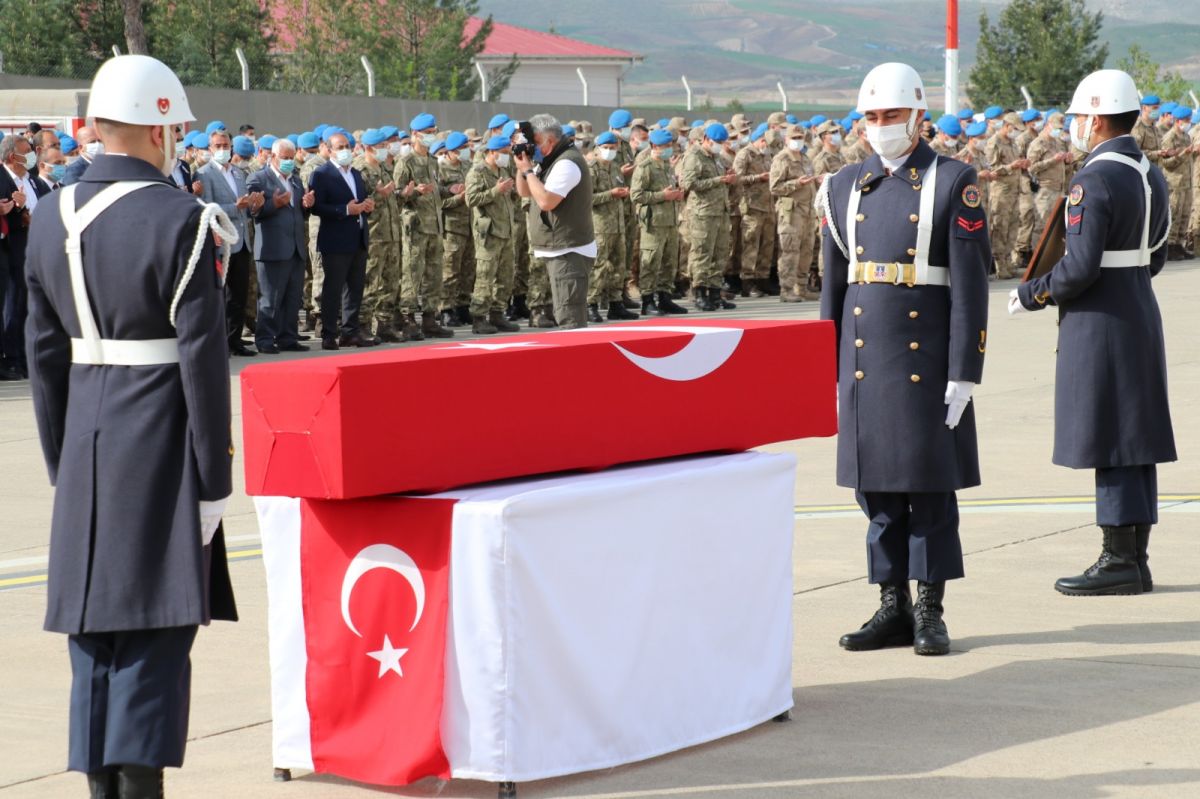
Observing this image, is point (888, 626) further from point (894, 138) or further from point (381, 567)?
point (381, 567)

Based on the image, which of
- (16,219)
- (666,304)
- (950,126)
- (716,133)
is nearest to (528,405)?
(16,219)

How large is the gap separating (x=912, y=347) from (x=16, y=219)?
404 inches

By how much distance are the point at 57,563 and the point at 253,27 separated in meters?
47.4

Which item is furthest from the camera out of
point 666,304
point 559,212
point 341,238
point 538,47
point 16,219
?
point 538,47


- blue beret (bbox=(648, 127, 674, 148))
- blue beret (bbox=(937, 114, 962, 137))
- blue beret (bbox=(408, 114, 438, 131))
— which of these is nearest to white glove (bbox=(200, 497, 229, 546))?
blue beret (bbox=(408, 114, 438, 131))

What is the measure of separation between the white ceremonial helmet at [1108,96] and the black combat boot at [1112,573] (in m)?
1.59

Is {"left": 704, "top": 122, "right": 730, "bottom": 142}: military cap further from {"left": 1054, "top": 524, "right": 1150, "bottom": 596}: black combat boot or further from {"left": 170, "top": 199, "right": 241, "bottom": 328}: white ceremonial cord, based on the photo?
{"left": 170, "top": 199, "right": 241, "bottom": 328}: white ceremonial cord

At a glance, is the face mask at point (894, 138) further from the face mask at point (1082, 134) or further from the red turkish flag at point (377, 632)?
the red turkish flag at point (377, 632)

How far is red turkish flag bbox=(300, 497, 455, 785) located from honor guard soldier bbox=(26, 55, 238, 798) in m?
0.48

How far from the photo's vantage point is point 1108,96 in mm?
7262

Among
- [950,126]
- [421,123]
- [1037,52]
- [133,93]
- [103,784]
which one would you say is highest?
[1037,52]

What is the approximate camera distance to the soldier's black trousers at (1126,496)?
7.32 meters

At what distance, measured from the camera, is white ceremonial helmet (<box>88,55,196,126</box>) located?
4344mm

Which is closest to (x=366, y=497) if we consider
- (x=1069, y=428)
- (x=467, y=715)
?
(x=467, y=715)
